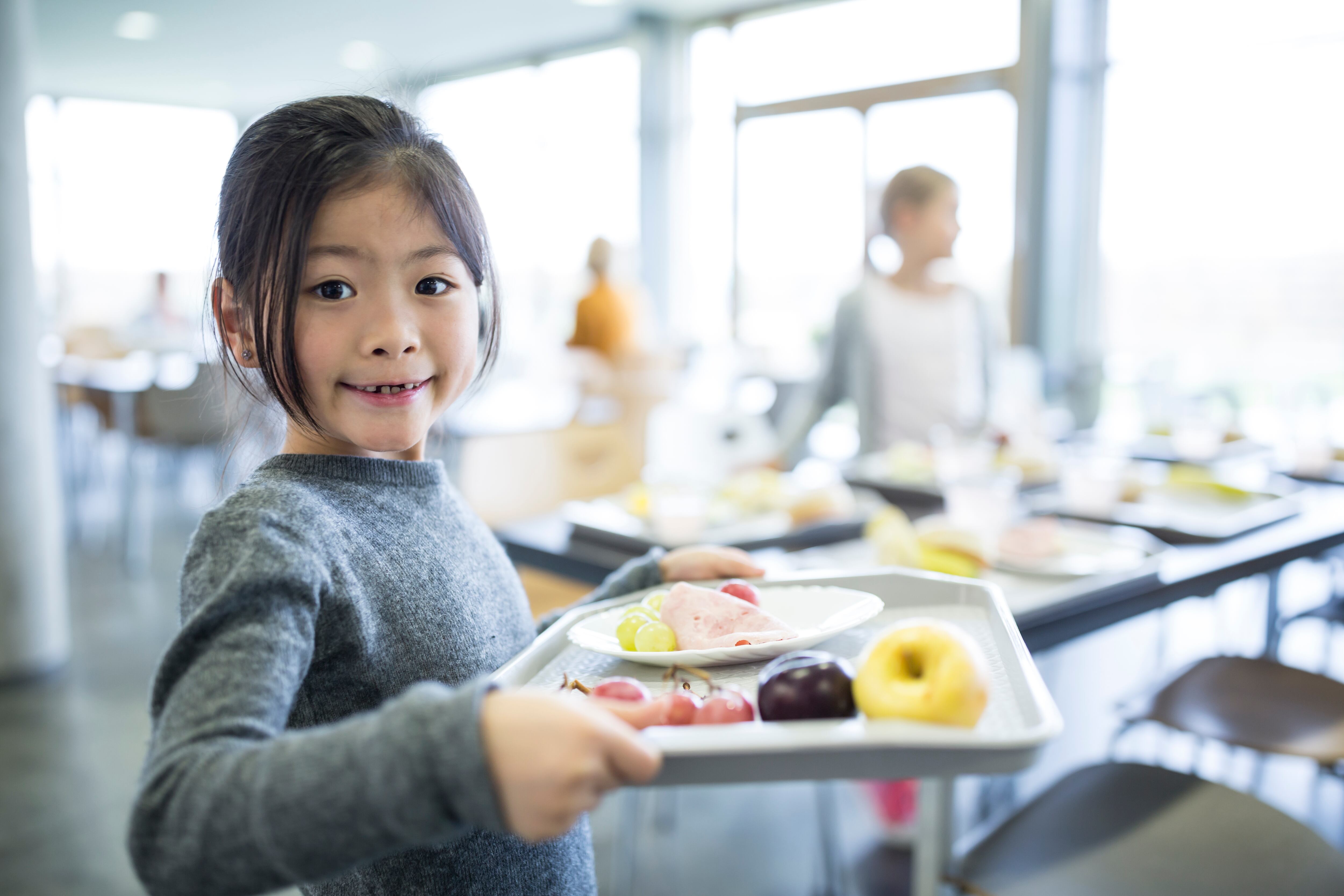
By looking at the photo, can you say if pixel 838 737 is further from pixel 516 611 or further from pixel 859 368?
pixel 859 368

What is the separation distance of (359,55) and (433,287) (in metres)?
9.41

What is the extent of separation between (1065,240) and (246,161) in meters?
5.36

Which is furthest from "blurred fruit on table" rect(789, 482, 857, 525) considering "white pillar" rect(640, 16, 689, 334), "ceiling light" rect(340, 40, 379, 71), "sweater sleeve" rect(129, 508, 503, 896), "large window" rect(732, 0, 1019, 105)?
"ceiling light" rect(340, 40, 379, 71)

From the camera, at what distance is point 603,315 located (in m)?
5.77

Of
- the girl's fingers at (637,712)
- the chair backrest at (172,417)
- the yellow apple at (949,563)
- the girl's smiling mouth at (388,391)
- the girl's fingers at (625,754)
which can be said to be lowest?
the chair backrest at (172,417)

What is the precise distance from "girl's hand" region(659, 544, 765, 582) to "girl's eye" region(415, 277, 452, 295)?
39 centimetres

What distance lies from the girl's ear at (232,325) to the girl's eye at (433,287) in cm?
15

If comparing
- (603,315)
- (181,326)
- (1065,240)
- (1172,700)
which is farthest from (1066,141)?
(181,326)

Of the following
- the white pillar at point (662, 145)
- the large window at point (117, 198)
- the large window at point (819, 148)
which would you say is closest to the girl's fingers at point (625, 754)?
the large window at point (819, 148)

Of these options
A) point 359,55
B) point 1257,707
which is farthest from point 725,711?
point 359,55

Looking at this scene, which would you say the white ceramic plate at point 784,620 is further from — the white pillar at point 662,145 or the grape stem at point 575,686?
the white pillar at point 662,145

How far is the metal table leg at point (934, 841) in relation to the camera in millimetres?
1256

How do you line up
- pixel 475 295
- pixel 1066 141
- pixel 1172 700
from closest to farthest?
pixel 475 295, pixel 1172 700, pixel 1066 141

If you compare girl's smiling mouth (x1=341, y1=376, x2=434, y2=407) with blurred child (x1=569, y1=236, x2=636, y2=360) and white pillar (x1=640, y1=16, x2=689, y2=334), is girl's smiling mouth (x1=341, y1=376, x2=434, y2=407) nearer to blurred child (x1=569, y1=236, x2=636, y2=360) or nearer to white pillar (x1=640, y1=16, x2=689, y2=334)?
blurred child (x1=569, y1=236, x2=636, y2=360)
